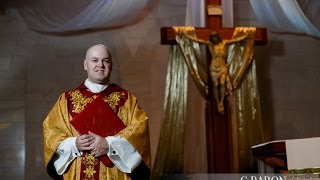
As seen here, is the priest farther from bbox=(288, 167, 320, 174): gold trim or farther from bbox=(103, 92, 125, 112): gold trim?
bbox=(288, 167, 320, 174): gold trim

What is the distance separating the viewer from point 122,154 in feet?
10.3

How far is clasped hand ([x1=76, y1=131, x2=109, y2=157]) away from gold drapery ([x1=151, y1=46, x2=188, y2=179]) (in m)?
1.89

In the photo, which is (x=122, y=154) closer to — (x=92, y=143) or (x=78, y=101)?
(x=92, y=143)

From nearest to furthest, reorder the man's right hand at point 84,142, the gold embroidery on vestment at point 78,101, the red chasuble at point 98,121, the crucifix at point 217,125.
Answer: the man's right hand at point 84,142 → the red chasuble at point 98,121 → the gold embroidery on vestment at point 78,101 → the crucifix at point 217,125

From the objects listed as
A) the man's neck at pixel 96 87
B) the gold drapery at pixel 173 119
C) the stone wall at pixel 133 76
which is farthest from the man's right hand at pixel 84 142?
the stone wall at pixel 133 76

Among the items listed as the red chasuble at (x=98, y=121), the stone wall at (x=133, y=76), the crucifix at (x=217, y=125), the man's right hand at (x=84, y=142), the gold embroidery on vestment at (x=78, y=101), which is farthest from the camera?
the stone wall at (x=133, y=76)

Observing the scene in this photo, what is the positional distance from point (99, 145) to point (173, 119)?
2026 millimetres

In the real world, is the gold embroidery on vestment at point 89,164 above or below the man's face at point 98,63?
below

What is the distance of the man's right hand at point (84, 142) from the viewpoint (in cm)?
310

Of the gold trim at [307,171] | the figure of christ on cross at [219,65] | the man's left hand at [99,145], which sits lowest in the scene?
the gold trim at [307,171]

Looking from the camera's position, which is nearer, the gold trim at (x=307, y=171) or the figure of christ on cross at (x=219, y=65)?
the gold trim at (x=307, y=171)

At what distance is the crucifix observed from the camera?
4.88m

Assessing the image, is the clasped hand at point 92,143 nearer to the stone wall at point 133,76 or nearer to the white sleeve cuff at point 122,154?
the white sleeve cuff at point 122,154

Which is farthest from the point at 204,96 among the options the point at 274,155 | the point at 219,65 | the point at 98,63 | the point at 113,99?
the point at 98,63
